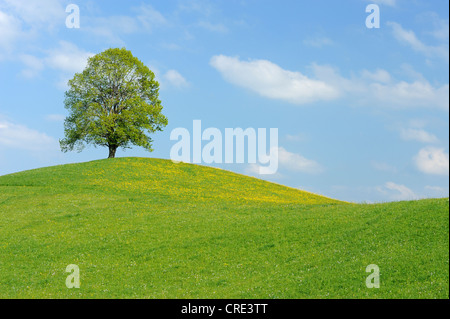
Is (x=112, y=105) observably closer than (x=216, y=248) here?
No

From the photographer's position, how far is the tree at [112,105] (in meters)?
70.0

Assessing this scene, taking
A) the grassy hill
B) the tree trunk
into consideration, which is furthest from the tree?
the grassy hill

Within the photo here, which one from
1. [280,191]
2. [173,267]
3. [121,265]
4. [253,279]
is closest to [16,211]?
[121,265]

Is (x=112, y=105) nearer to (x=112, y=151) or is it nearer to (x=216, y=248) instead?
(x=112, y=151)

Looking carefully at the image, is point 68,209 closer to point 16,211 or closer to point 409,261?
point 16,211

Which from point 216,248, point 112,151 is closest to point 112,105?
point 112,151

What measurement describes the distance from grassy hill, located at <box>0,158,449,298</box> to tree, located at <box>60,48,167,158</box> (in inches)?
877

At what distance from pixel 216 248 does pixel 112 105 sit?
4880 cm

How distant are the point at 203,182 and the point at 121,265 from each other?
3482 centimetres

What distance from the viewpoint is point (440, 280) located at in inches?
786

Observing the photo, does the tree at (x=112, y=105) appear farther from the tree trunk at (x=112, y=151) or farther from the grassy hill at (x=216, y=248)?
the grassy hill at (x=216, y=248)

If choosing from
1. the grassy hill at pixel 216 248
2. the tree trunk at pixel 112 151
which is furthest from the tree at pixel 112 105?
the grassy hill at pixel 216 248

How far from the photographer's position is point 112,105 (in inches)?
2825

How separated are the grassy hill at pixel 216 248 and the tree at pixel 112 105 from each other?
2228cm
